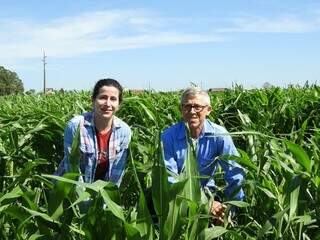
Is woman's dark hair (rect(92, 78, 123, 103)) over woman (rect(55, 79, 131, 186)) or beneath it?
over

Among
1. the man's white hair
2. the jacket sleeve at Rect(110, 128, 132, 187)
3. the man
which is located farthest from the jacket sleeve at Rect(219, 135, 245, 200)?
the jacket sleeve at Rect(110, 128, 132, 187)

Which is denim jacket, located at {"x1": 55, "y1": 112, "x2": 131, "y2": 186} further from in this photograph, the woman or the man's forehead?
the man's forehead

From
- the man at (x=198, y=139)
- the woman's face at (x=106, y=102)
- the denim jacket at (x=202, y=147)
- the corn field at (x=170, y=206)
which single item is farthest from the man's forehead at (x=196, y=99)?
the woman's face at (x=106, y=102)

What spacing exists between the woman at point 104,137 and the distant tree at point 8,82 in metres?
64.3

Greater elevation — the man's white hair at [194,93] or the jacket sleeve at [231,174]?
the man's white hair at [194,93]

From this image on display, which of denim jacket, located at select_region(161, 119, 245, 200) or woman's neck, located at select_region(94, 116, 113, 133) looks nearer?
denim jacket, located at select_region(161, 119, 245, 200)

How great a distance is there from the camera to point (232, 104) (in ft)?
21.6

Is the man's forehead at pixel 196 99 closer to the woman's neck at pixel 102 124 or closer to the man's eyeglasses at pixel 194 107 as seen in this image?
the man's eyeglasses at pixel 194 107

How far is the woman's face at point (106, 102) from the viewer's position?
3.42m

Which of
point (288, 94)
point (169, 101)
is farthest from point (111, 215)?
point (288, 94)

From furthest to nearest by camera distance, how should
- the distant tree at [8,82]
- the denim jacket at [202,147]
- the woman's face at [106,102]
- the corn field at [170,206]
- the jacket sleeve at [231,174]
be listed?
the distant tree at [8,82] < the woman's face at [106,102] < the denim jacket at [202,147] < the jacket sleeve at [231,174] < the corn field at [170,206]

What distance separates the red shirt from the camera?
138 inches

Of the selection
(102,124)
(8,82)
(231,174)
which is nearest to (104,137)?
(102,124)

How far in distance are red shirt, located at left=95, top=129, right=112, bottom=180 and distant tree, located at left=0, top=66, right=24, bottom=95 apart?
64.2 meters
